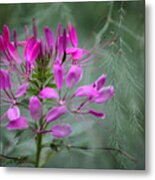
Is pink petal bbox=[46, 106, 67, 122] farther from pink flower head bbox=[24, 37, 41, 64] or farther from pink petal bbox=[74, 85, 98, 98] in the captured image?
pink flower head bbox=[24, 37, 41, 64]

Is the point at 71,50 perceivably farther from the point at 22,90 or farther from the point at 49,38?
the point at 22,90

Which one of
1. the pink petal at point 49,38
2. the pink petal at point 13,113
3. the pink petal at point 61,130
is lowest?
the pink petal at point 61,130

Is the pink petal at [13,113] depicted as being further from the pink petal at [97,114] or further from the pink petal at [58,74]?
the pink petal at [97,114]

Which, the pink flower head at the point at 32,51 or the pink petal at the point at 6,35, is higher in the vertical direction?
the pink petal at the point at 6,35

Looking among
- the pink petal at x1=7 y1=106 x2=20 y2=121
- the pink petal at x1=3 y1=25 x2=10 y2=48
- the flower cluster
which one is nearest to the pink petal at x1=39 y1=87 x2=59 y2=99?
the flower cluster

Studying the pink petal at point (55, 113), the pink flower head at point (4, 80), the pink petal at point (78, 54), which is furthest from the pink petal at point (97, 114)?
the pink flower head at point (4, 80)

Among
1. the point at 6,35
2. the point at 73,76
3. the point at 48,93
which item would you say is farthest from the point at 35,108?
the point at 6,35
